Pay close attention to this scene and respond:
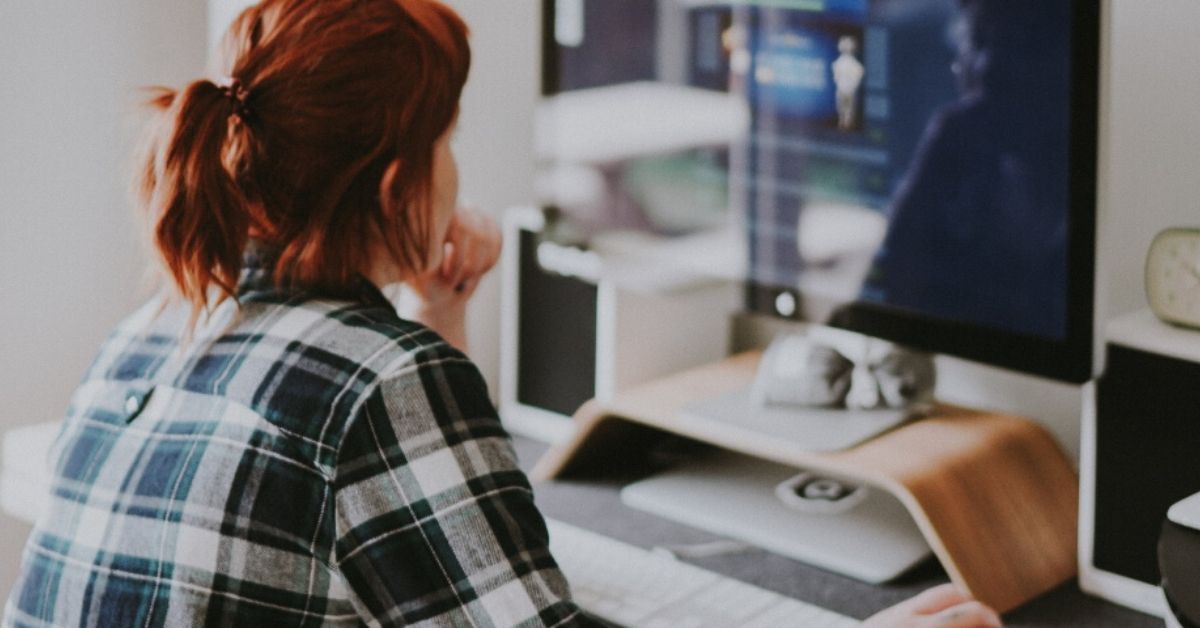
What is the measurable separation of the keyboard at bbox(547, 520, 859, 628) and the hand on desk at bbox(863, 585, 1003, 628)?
0.18 meters

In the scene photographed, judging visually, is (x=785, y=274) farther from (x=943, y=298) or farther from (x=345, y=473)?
(x=345, y=473)

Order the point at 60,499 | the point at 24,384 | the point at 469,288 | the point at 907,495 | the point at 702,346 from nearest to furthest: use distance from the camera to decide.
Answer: the point at 60,499
the point at 907,495
the point at 469,288
the point at 702,346
the point at 24,384

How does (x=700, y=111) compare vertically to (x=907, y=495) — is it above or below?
above

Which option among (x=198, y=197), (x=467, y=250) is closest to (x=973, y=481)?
(x=467, y=250)

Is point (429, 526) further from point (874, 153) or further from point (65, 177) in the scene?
point (65, 177)

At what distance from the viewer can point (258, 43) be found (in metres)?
1.09

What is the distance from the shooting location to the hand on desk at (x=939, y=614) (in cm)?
108

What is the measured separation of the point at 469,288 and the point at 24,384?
791 millimetres

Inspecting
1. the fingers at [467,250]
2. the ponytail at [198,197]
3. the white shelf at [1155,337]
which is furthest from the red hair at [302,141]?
the white shelf at [1155,337]

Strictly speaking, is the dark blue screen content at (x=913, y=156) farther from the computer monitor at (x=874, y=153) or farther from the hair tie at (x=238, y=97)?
the hair tie at (x=238, y=97)

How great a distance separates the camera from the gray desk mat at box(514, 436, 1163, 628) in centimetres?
139

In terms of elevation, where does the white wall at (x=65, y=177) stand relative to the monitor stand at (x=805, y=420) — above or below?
above

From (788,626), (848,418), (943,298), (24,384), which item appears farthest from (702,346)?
(24,384)

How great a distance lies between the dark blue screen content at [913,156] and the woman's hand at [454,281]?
29 centimetres
